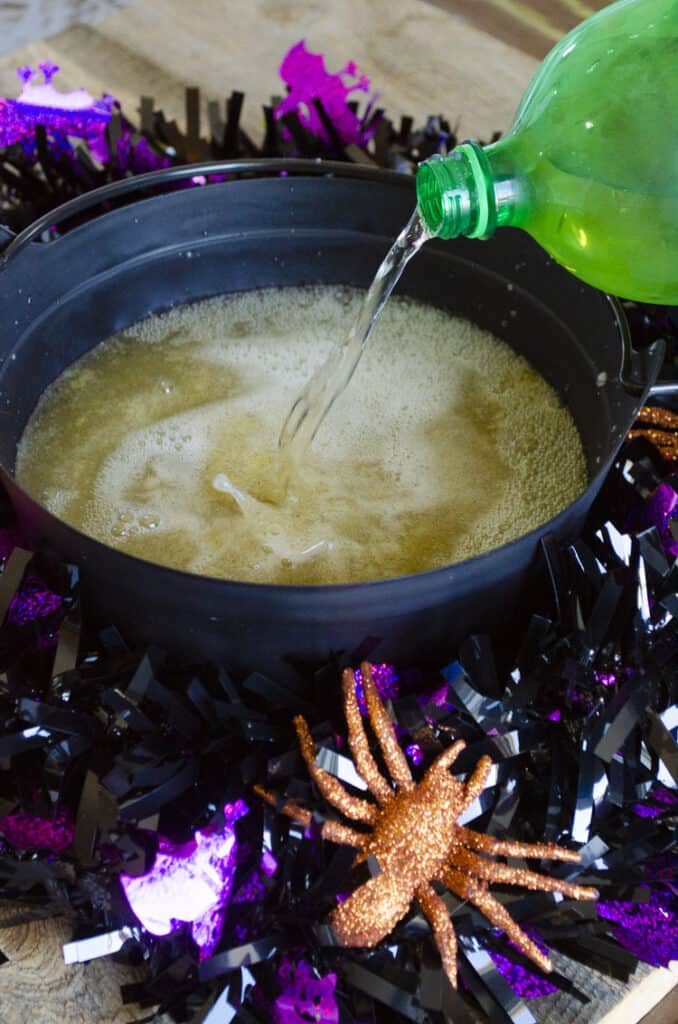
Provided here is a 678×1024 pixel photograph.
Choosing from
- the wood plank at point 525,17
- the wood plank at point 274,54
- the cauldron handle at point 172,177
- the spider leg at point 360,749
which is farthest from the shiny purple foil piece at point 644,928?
the wood plank at point 525,17

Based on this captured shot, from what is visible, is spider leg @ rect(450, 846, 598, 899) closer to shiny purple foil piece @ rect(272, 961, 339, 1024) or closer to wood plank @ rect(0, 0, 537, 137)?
shiny purple foil piece @ rect(272, 961, 339, 1024)

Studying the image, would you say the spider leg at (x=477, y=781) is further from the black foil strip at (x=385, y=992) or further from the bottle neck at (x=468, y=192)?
the bottle neck at (x=468, y=192)

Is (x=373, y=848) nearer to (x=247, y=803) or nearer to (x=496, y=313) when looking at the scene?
(x=247, y=803)

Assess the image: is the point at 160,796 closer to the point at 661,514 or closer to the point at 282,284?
the point at 661,514

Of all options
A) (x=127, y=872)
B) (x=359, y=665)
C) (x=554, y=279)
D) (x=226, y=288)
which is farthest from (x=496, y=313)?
(x=127, y=872)

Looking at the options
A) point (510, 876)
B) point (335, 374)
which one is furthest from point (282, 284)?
point (510, 876)

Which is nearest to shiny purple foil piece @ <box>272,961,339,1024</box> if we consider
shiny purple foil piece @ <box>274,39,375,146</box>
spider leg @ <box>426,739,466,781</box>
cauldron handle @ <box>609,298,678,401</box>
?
spider leg @ <box>426,739,466,781</box>
